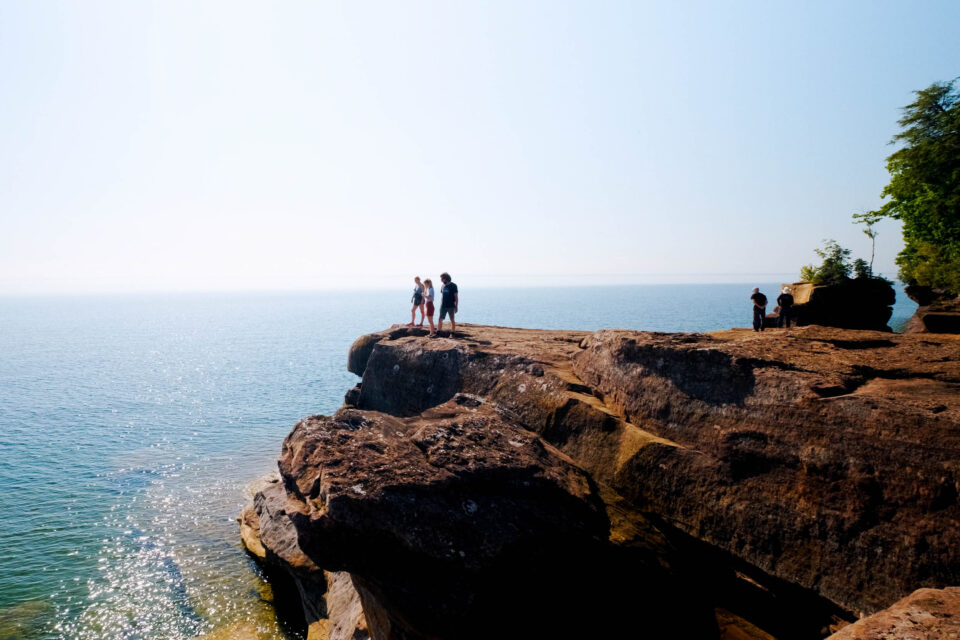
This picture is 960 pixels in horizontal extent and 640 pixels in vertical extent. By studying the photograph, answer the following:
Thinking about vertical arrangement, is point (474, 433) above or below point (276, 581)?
above

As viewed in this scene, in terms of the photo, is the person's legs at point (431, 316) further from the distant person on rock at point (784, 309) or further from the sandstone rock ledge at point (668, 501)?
the distant person on rock at point (784, 309)

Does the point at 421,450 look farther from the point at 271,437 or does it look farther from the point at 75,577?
the point at 271,437

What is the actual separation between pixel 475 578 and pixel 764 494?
6.74 m

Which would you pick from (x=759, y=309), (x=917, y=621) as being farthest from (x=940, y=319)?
(x=917, y=621)

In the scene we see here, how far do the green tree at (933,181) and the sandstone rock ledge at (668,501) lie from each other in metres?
24.2

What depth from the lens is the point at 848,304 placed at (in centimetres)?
2922

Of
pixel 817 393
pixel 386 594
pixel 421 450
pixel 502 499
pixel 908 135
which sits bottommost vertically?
pixel 386 594

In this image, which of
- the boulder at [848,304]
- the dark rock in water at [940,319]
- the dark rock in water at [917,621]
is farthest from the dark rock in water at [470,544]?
the dark rock in water at [940,319]

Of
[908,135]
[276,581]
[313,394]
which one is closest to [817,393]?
[276,581]

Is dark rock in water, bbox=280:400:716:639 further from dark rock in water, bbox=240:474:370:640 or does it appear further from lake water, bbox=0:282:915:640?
lake water, bbox=0:282:915:640

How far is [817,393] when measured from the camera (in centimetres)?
1159

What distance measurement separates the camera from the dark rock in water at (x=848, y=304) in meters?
29.2

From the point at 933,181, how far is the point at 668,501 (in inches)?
1325

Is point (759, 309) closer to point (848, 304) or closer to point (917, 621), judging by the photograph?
point (848, 304)
